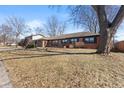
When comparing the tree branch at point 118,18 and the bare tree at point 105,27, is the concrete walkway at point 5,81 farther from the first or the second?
the tree branch at point 118,18

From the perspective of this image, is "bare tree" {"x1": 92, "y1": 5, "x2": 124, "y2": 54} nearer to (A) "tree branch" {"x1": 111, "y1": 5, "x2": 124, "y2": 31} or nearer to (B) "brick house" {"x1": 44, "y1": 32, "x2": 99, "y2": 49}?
(A) "tree branch" {"x1": 111, "y1": 5, "x2": 124, "y2": 31}

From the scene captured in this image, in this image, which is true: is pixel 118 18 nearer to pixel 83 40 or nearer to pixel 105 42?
pixel 105 42

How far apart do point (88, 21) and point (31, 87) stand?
4126 centimetres

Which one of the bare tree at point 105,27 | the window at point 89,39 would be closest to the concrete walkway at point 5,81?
the bare tree at point 105,27

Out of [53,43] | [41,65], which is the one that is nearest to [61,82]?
[41,65]

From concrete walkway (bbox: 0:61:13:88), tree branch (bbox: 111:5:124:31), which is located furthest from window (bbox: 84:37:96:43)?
concrete walkway (bbox: 0:61:13:88)

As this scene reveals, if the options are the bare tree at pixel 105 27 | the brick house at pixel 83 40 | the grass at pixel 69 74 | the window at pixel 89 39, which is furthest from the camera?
the window at pixel 89 39

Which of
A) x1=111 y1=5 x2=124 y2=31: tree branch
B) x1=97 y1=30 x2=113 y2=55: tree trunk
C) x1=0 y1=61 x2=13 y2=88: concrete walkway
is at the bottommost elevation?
x1=0 y1=61 x2=13 y2=88: concrete walkway

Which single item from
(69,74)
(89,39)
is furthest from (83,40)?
(69,74)

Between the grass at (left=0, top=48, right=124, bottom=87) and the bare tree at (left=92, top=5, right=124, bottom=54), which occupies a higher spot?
the bare tree at (left=92, top=5, right=124, bottom=54)
